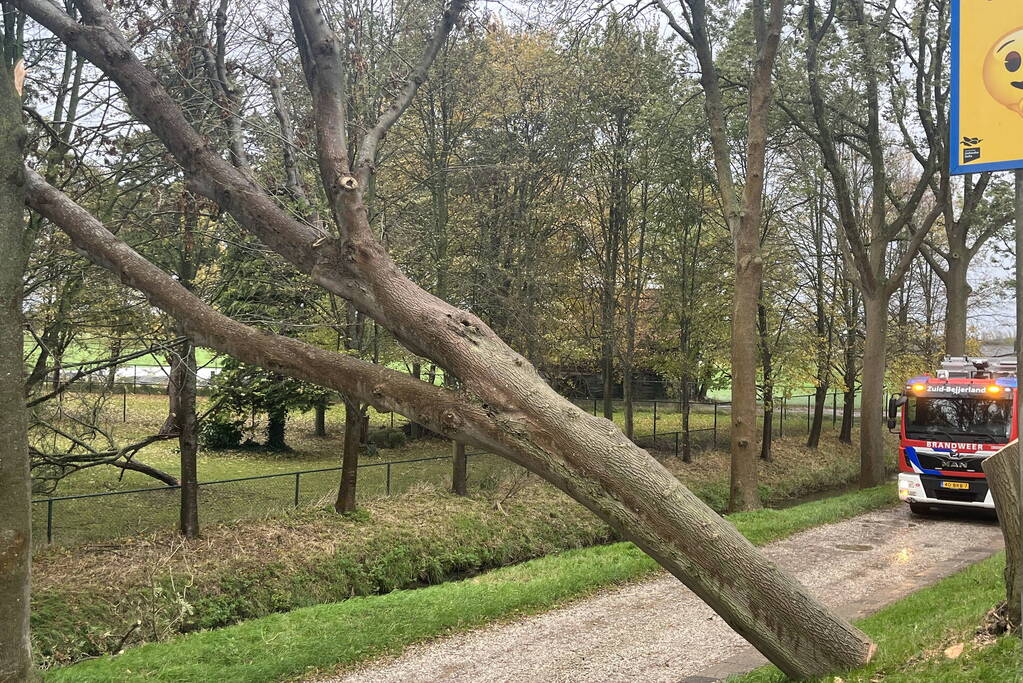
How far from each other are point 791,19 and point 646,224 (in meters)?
7.07

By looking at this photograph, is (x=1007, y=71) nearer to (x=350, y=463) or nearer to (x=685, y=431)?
(x=350, y=463)

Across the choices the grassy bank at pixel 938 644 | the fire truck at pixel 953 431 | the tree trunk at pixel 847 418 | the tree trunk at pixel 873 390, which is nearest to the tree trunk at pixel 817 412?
the tree trunk at pixel 847 418

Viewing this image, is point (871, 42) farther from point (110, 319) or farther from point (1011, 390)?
point (110, 319)

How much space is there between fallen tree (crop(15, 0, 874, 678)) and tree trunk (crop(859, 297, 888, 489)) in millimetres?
15991

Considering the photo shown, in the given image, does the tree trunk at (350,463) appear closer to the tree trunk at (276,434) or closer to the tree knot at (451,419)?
the tree trunk at (276,434)

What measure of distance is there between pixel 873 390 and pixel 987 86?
16.8 m

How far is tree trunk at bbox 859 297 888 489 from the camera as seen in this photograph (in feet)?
68.7

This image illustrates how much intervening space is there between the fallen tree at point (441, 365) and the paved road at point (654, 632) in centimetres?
268

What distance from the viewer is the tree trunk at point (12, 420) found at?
7.33m

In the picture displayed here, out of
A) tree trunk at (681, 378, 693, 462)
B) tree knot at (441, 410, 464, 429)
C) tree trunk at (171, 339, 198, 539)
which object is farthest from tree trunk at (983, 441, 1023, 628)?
tree trunk at (681, 378, 693, 462)

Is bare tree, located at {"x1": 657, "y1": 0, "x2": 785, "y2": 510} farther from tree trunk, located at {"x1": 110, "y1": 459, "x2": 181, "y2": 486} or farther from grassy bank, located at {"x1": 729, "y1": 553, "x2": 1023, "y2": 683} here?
tree trunk, located at {"x1": 110, "y1": 459, "x2": 181, "y2": 486}

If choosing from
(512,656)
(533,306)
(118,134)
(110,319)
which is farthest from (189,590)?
(533,306)

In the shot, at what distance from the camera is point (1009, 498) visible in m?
6.52

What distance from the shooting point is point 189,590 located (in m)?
12.5
